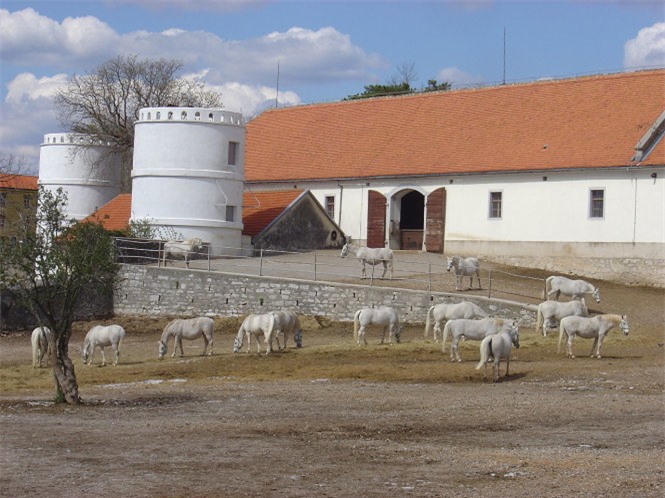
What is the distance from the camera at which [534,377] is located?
954 inches

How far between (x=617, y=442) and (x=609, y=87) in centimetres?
3488

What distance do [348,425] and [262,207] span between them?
113 feet

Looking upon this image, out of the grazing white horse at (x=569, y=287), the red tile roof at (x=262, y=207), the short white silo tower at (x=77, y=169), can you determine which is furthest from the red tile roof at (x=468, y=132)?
the grazing white horse at (x=569, y=287)

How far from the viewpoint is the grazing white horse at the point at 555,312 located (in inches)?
1227

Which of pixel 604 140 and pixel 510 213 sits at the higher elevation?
pixel 604 140

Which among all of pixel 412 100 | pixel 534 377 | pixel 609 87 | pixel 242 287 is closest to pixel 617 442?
pixel 534 377

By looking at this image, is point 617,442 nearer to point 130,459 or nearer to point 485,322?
point 130,459

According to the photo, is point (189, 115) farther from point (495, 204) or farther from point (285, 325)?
point (285, 325)

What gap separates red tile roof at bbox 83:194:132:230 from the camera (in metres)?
51.9

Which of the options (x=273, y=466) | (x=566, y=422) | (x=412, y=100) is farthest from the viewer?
(x=412, y=100)

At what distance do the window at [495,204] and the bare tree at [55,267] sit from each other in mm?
25348

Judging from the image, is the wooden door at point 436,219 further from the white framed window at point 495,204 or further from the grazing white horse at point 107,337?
the grazing white horse at point 107,337

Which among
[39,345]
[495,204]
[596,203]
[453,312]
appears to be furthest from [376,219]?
[39,345]

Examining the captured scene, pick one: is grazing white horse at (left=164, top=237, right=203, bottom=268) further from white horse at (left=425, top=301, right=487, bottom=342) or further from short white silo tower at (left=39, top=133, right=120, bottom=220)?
white horse at (left=425, top=301, right=487, bottom=342)
